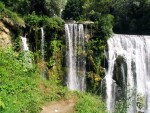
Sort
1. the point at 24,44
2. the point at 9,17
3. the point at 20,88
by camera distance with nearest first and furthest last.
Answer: the point at 20,88
the point at 9,17
the point at 24,44

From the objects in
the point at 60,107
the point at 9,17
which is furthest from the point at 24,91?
the point at 9,17

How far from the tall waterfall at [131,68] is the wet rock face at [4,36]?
19.8 feet

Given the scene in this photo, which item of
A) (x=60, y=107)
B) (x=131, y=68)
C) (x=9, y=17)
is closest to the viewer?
(x=60, y=107)

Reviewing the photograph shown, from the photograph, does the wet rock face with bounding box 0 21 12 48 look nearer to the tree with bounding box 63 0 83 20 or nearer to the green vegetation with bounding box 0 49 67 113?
the green vegetation with bounding box 0 49 67 113

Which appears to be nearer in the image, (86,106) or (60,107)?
(60,107)

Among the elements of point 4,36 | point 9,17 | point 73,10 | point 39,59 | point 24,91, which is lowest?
point 24,91

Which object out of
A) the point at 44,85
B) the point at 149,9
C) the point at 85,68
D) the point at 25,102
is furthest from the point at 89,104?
the point at 149,9

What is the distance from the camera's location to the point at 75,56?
2167 cm

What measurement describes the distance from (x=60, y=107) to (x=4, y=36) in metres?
4.97

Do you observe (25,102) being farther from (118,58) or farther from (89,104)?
(118,58)

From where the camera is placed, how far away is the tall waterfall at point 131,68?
22.2 metres

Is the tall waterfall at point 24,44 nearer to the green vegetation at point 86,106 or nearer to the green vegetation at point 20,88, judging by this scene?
the green vegetation at point 20,88

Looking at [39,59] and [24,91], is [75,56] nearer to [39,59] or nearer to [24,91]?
[39,59]

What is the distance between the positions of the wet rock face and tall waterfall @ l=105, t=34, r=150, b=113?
19.8 ft
